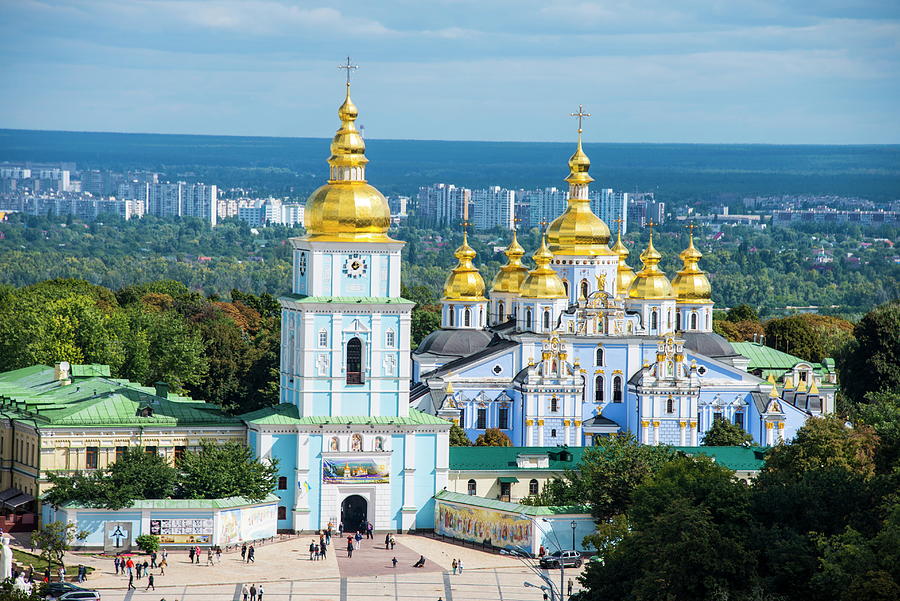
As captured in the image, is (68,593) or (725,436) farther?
(725,436)

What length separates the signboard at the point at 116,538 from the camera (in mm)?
45594

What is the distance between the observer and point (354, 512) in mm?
49250

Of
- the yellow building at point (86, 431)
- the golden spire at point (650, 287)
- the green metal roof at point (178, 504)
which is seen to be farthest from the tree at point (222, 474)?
the golden spire at point (650, 287)

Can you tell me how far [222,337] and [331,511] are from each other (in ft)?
70.1

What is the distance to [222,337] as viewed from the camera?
6931 centimetres

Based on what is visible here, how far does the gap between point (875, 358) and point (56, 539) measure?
35713 mm

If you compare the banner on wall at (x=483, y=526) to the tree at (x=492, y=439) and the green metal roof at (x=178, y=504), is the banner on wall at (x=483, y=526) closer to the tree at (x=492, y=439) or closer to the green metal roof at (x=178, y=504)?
the green metal roof at (x=178, y=504)

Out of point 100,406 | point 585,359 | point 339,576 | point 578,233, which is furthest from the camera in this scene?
point 578,233

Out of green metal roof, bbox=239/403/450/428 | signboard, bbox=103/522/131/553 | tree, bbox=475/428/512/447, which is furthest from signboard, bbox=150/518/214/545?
tree, bbox=475/428/512/447

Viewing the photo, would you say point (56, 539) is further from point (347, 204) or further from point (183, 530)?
point (347, 204)

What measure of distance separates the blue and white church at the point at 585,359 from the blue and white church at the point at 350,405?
11.9 m

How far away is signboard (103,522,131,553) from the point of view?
150 ft

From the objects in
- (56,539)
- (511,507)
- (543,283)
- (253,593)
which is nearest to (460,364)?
(543,283)

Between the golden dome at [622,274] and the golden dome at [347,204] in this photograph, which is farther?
the golden dome at [622,274]
